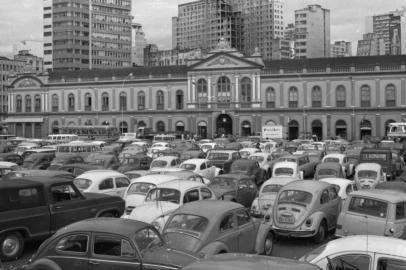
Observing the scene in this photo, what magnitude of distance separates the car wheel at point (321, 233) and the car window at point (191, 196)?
3696mm

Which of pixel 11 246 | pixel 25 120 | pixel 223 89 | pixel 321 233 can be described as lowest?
pixel 321 233

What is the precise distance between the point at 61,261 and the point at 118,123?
80873 mm

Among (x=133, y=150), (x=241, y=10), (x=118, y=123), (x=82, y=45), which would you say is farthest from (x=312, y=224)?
(x=241, y=10)

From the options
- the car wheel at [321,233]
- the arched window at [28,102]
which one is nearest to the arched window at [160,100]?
the arched window at [28,102]

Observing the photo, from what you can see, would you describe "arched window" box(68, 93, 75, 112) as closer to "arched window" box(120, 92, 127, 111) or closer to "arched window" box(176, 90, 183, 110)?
"arched window" box(120, 92, 127, 111)

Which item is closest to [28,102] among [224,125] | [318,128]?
[224,125]

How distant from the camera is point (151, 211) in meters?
14.8

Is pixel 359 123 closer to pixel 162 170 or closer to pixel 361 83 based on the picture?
pixel 361 83

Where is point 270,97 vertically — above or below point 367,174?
above

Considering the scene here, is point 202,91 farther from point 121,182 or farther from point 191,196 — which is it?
point 191,196

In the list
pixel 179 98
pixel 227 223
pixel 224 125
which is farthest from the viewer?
pixel 179 98

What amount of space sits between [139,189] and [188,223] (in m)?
6.42

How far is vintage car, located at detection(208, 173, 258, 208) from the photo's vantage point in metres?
19.7

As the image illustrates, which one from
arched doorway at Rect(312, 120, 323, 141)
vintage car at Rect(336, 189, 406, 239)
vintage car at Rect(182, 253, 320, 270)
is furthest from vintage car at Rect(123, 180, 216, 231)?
arched doorway at Rect(312, 120, 323, 141)
